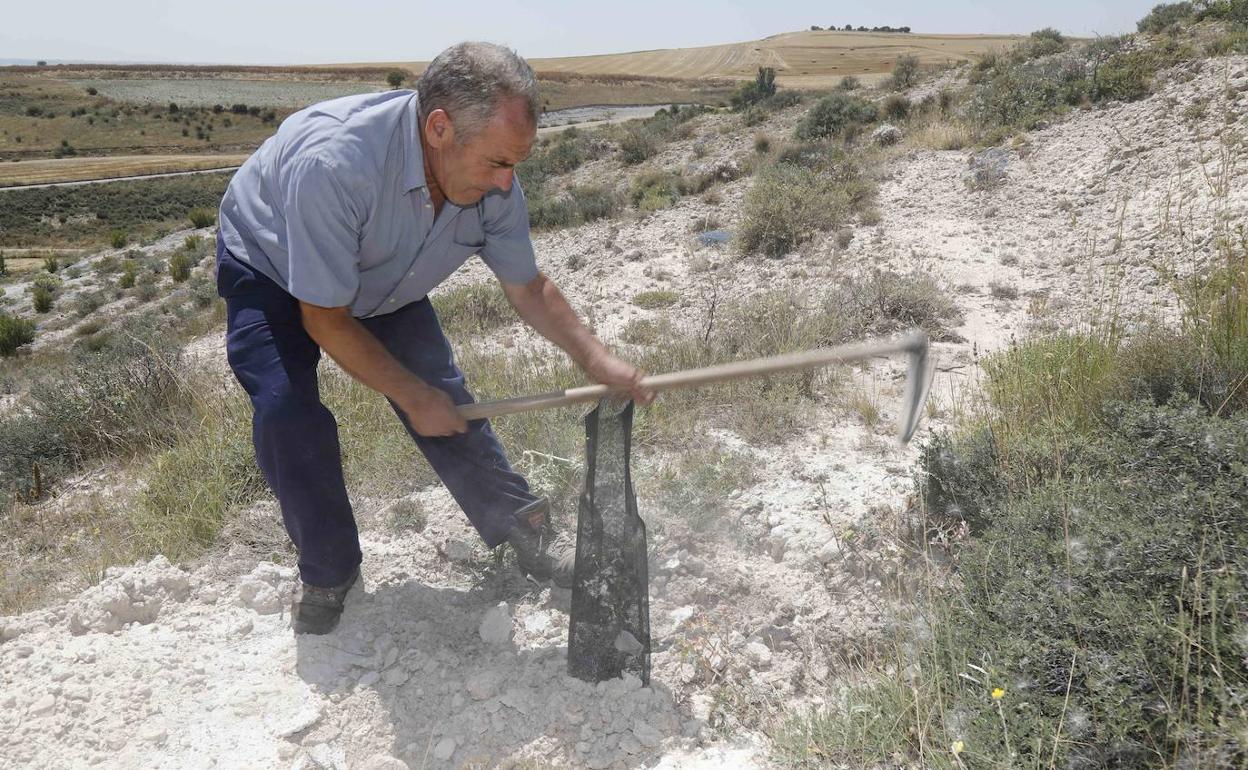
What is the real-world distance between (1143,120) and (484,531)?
28.3 ft

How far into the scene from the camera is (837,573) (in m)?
2.58

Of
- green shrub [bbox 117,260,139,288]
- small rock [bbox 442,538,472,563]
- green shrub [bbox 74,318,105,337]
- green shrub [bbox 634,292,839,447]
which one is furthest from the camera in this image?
green shrub [bbox 117,260,139,288]

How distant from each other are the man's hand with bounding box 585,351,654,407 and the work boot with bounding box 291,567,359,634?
109cm

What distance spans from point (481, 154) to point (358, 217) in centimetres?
38

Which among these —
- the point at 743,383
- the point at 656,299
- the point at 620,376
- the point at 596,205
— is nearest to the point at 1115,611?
the point at 620,376

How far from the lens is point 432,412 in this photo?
2199mm

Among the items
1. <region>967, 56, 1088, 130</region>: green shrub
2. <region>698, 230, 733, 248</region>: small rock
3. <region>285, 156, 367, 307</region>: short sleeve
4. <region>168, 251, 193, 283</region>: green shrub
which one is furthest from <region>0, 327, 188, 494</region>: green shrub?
<region>168, 251, 193, 283</region>: green shrub

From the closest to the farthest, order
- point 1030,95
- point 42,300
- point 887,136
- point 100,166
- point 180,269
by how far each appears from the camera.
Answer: point 1030,95 → point 887,136 → point 180,269 → point 42,300 → point 100,166

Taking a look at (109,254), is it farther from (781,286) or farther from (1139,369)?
(1139,369)

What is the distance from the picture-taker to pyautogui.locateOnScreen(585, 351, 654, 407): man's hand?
7.38ft

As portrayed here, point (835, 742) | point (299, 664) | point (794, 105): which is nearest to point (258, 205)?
point (299, 664)

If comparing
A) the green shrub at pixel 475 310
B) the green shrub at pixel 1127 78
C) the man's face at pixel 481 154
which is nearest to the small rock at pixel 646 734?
the man's face at pixel 481 154

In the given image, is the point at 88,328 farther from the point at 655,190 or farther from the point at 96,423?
the point at 96,423

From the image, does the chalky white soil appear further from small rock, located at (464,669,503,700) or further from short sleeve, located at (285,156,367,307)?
short sleeve, located at (285,156,367,307)
